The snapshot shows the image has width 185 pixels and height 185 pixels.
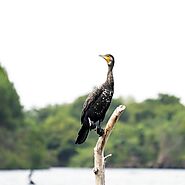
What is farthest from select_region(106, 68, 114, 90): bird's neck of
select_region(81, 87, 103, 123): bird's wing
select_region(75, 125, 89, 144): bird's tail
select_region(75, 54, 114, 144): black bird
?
select_region(75, 125, 89, 144): bird's tail

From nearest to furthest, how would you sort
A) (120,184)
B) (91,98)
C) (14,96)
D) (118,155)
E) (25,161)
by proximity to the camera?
1. (91,98)
2. (120,184)
3. (25,161)
4. (14,96)
5. (118,155)

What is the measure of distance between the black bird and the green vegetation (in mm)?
55968

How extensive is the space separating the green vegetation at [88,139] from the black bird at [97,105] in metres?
56.0

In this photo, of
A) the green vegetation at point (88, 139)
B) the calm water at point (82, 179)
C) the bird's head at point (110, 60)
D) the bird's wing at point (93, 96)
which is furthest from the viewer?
the green vegetation at point (88, 139)

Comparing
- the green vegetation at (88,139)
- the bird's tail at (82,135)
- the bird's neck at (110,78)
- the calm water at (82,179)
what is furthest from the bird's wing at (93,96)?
the green vegetation at (88,139)

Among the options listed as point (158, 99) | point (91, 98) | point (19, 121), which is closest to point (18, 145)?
point (19, 121)

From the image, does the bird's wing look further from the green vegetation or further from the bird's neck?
the green vegetation

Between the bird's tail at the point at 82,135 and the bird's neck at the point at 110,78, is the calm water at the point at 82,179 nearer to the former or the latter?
the bird's tail at the point at 82,135

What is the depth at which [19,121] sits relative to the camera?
81562 mm

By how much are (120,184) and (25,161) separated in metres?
22.0

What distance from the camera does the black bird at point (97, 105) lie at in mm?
16984

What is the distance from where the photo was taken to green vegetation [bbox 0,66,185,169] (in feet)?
244

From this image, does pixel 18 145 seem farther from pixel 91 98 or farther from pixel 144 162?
pixel 91 98

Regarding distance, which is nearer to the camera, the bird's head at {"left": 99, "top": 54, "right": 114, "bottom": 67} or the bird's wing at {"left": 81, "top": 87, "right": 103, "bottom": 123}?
the bird's head at {"left": 99, "top": 54, "right": 114, "bottom": 67}
